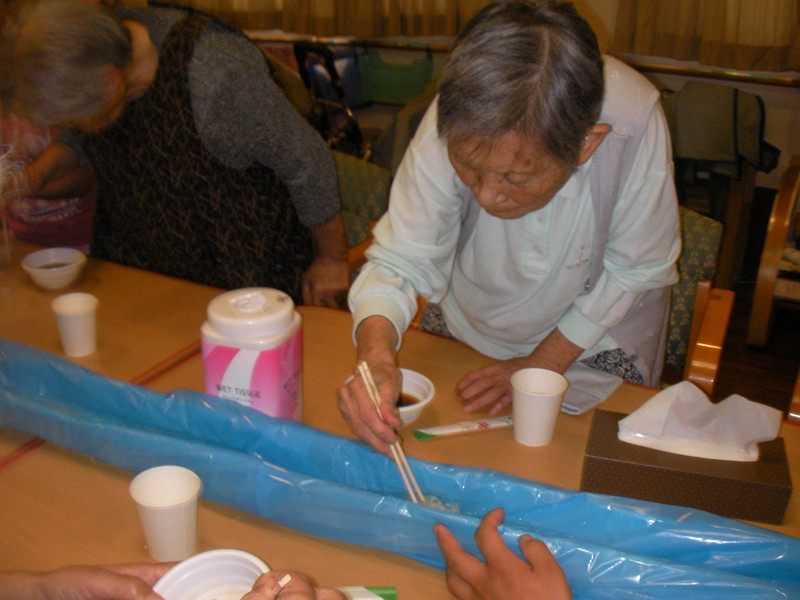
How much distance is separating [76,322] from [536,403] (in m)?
0.94

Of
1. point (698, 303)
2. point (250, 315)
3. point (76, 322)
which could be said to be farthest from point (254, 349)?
point (698, 303)

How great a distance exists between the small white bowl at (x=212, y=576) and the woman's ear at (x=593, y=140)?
777 mm

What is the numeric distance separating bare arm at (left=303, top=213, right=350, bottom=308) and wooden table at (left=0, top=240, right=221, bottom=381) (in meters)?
0.31

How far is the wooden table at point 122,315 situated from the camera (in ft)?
4.77

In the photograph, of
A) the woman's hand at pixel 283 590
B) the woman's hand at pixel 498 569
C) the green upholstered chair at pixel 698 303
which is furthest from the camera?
the green upholstered chair at pixel 698 303

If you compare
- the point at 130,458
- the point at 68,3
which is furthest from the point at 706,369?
the point at 68,3

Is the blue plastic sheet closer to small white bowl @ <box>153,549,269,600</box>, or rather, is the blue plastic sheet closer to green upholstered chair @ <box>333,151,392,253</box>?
small white bowl @ <box>153,549,269,600</box>

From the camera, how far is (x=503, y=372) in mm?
1345

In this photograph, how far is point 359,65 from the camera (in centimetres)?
493

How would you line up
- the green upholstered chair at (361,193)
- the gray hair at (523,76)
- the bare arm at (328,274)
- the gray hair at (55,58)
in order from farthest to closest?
1. the green upholstered chair at (361,193)
2. the bare arm at (328,274)
3. the gray hair at (55,58)
4. the gray hair at (523,76)

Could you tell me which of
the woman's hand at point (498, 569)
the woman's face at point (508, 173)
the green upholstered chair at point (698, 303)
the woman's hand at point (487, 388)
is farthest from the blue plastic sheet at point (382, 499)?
the green upholstered chair at point (698, 303)

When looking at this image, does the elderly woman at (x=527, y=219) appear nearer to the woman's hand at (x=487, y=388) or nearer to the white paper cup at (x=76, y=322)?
the woman's hand at (x=487, y=388)

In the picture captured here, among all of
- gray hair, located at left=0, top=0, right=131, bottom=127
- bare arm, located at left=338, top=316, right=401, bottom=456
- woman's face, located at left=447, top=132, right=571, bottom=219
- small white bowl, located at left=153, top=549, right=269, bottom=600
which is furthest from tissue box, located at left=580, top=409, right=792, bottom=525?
gray hair, located at left=0, top=0, right=131, bottom=127

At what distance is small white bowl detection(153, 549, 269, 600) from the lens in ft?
2.62
